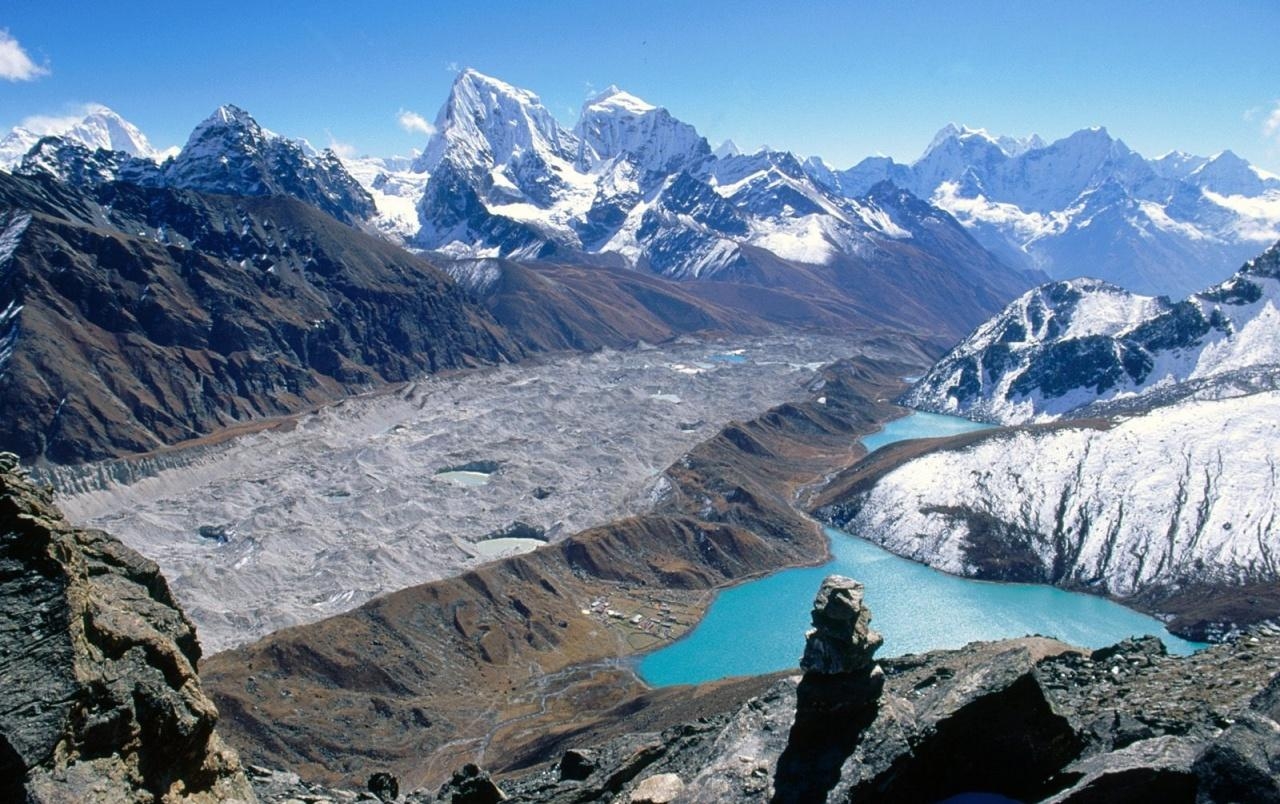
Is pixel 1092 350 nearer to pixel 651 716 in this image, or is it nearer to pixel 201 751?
pixel 651 716

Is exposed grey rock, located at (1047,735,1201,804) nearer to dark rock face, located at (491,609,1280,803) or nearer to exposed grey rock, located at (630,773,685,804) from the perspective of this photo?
dark rock face, located at (491,609,1280,803)

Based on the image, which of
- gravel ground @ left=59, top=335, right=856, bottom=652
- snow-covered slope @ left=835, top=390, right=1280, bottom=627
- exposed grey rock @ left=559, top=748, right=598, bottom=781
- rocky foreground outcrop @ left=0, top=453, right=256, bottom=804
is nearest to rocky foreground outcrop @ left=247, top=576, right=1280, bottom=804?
exposed grey rock @ left=559, top=748, right=598, bottom=781

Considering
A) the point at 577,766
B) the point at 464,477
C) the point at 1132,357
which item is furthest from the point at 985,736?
the point at 1132,357

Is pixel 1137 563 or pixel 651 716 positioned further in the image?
pixel 1137 563

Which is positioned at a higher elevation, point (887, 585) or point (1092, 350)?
point (1092, 350)

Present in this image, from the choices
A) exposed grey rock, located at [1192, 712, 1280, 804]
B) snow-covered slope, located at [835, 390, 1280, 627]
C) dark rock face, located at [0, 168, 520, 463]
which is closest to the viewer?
exposed grey rock, located at [1192, 712, 1280, 804]

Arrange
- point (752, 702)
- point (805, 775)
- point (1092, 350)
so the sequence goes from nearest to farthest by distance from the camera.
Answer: point (805, 775) → point (752, 702) → point (1092, 350)

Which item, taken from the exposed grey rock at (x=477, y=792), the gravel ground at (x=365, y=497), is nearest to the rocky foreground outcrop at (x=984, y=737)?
the exposed grey rock at (x=477, y=792)

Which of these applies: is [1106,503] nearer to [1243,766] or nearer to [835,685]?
[835,685]

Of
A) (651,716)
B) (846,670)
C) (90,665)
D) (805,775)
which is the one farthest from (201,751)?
(651,716)
